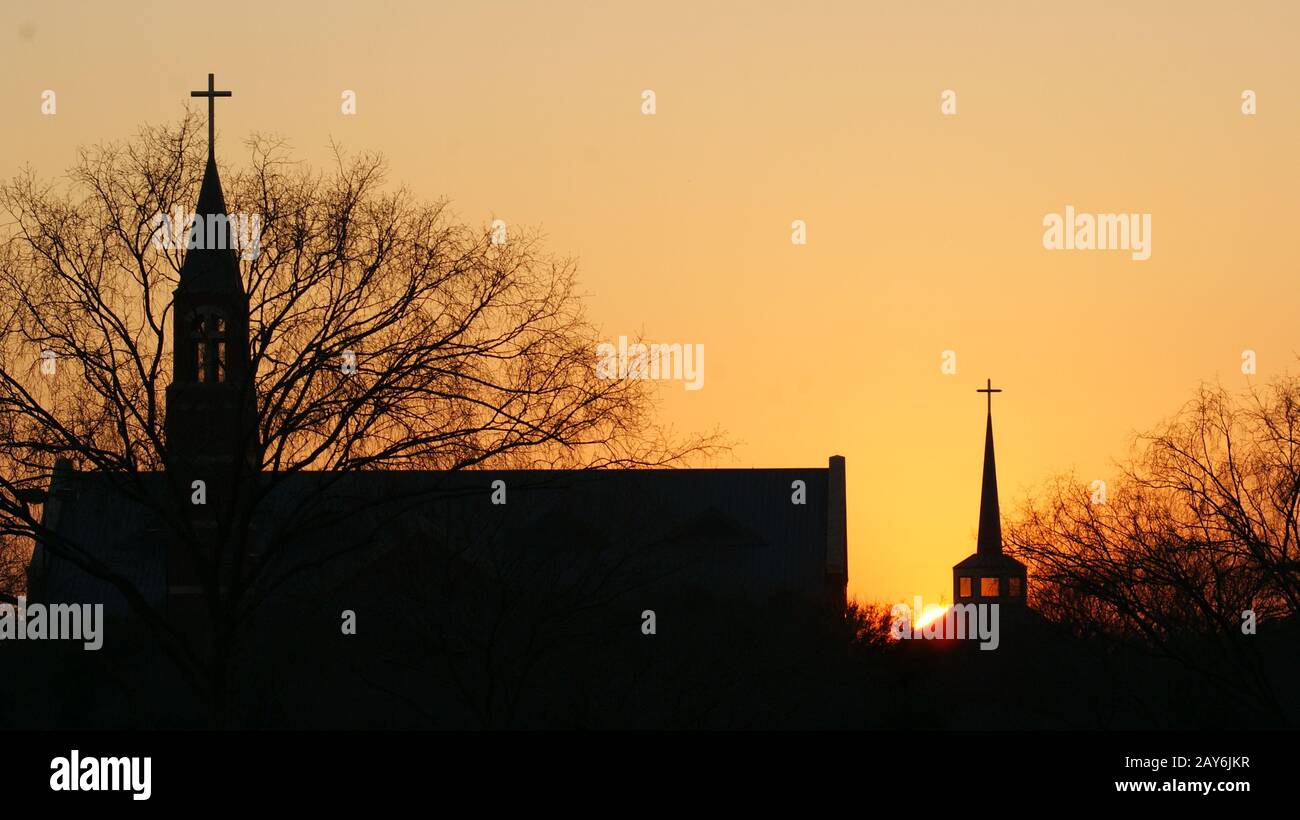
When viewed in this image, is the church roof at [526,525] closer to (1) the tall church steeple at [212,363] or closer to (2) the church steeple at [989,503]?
(1) the tall church steeple at [212,363]

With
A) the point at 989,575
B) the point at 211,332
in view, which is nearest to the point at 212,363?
the point at 211,332

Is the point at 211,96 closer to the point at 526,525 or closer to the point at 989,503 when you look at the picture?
the point at 526,525

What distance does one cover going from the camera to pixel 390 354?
2988 cm

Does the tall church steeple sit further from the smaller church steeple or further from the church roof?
the smaller church steeple

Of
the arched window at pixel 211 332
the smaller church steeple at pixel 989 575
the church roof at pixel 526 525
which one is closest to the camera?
the arched window at pixel 211 332

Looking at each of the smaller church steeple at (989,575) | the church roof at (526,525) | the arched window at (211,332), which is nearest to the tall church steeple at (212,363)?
the arched window at (211,332)

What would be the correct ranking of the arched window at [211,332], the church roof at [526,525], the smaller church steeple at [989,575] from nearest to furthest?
the arched window at [211,332], the church roof at [526,525], the smaller church steeple at [989,575]

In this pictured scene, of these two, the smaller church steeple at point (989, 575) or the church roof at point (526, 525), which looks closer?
the church roof at point (526, 525)

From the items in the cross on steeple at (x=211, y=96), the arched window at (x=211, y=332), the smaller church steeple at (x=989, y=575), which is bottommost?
the smaller church steeple at (x=989, y=575)

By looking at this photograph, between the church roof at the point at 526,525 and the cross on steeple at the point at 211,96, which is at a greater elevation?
the cross on steeple at the point at 211,96

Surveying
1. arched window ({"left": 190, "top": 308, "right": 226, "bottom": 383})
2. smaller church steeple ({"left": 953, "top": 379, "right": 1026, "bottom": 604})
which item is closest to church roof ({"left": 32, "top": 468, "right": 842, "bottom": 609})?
arched window ({"left": 190, "top": 308, "right": 226, "bottom": 383})
